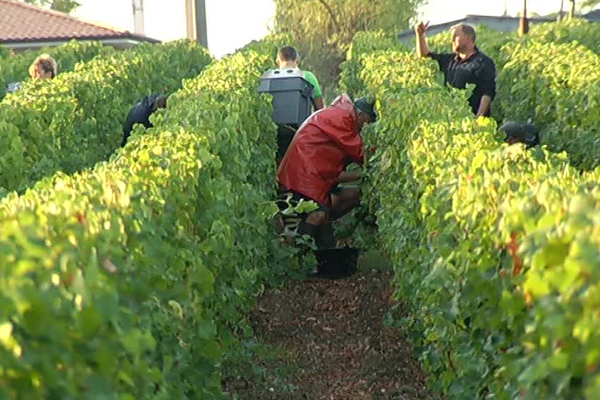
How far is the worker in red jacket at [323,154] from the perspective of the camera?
10.2 meters

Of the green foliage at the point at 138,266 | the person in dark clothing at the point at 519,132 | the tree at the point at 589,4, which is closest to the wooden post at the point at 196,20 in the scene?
the green foliage at the point at 138,266

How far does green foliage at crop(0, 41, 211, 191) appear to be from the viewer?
33.2ft

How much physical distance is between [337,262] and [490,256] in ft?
19.2

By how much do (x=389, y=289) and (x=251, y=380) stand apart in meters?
2.65

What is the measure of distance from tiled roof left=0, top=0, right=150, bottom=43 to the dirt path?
119 feet

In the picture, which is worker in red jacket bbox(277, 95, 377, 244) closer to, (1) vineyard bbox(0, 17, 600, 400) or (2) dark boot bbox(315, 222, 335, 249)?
(2) dark boot bbox(315, 222, 335, 249)

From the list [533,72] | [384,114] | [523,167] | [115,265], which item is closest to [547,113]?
[533,72]

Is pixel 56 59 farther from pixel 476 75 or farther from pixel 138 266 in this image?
pixel 138 266

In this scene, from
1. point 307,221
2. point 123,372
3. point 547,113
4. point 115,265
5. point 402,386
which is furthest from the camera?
point 547,113

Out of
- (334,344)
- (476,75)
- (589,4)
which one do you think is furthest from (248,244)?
(589,4)

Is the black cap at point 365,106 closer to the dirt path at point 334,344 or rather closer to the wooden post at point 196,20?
the dirt path at point 334,344

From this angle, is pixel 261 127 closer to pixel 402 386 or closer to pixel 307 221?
pixel 307 221

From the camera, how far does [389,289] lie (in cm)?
991

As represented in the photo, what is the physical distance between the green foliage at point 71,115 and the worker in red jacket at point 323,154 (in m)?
2.43
